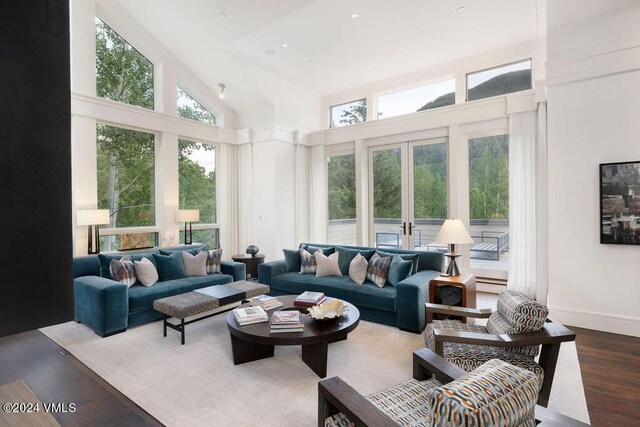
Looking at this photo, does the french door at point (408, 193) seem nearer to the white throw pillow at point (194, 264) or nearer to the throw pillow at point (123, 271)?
the white throw pillow at point (194, 264)

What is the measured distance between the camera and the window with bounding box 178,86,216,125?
611cm

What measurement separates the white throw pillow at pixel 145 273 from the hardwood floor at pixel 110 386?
101 cm

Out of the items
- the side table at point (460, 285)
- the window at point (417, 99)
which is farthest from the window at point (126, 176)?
the side table at point (460, 285)

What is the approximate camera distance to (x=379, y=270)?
3.92 metres

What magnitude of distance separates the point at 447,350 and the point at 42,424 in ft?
6.82

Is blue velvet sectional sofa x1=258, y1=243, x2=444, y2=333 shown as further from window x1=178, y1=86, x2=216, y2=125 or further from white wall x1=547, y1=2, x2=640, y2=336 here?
window x1=178, y1=86, x2=216, y2=125

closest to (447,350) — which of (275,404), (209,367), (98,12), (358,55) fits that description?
(275,404)

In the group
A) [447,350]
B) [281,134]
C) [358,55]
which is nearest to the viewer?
[447,350]

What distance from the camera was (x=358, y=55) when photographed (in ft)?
17.9

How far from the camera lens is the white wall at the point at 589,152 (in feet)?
11.1

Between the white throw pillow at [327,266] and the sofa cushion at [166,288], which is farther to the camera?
the white throw pillow at [327,266]

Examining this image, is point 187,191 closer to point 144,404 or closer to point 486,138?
point 144,404

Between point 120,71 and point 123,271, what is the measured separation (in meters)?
3.41

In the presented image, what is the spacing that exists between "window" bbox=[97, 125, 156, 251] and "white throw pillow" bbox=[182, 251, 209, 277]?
1.38m
